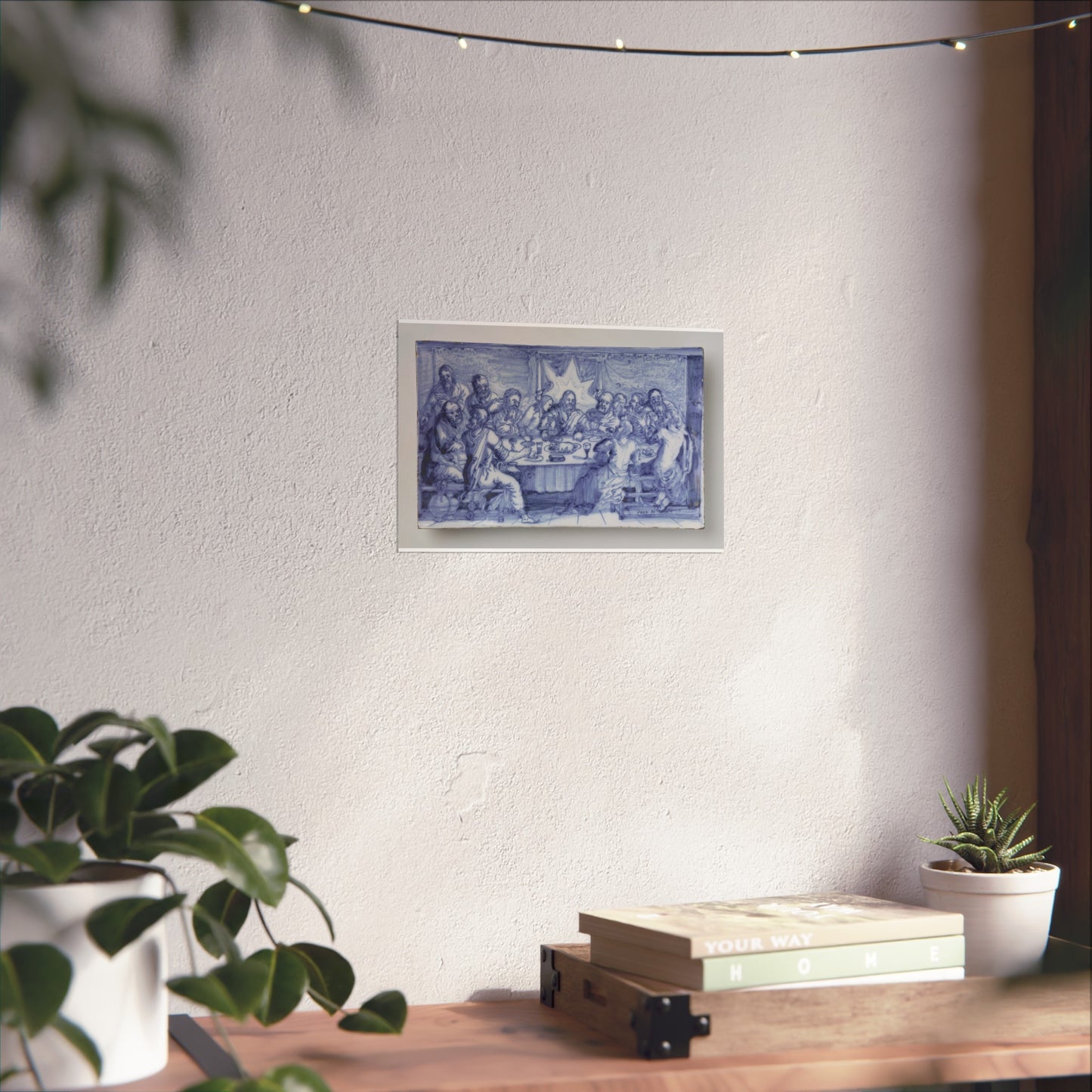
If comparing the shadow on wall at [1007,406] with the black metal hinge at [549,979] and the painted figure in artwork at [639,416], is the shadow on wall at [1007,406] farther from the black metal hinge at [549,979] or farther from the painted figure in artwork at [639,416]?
the black metal hinge at [549,979]

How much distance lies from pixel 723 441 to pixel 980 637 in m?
0.43

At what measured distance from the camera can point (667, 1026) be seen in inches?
43.2

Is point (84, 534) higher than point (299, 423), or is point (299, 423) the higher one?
point (299, 423)

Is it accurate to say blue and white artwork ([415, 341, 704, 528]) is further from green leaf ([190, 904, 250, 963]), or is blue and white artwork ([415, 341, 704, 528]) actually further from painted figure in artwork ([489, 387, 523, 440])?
green leaf ([190, 904, 250, 963])

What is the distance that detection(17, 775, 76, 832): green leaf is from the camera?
989 millimetres

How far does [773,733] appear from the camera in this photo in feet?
4.85

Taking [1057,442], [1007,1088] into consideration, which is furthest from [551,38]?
[1007,1088]

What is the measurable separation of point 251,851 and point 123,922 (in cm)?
11

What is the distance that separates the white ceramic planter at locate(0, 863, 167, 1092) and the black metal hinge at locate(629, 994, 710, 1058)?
0.44 meters

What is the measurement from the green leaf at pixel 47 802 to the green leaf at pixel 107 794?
5 centimetres

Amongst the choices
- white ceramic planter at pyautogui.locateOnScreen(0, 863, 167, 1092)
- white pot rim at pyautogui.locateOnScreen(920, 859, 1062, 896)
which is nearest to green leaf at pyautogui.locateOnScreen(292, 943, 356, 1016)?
white ceramic planter at pyautogui.locateOnScreen(0, 863, 167, 1092)

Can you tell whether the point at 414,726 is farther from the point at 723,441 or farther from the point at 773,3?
the point at 773,3

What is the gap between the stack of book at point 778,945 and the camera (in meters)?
1.14

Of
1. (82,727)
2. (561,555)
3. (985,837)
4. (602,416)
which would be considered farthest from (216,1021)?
(985,837)
